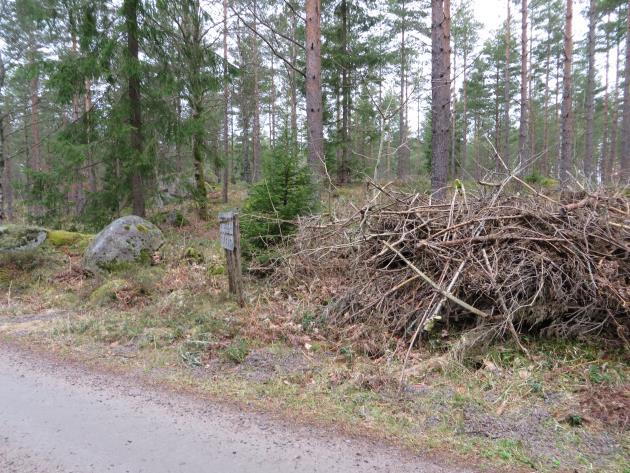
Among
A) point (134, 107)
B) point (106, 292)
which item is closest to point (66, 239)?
point (134, 107)

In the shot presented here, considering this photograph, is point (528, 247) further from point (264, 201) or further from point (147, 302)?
point (147, 302)

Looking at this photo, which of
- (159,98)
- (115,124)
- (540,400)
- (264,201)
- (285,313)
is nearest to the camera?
(540,400)

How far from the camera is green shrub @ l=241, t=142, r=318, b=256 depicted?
26.2ft

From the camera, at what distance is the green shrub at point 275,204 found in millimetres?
7992

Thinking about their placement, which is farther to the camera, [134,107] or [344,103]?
[344,103]

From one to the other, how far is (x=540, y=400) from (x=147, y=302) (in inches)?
236

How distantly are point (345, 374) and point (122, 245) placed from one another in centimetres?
667

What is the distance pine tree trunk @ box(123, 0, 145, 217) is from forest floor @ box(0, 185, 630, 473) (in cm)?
544

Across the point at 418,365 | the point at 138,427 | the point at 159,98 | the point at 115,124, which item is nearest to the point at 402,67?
the point at 159,98

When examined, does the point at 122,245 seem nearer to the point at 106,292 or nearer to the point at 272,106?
the point at 106,292

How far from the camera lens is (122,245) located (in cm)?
902

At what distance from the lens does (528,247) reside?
205 inches

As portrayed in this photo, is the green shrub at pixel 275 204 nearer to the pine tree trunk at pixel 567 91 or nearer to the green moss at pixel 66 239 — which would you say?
the green moss at pixel 66 239

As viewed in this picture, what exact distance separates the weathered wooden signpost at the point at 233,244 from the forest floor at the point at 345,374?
0.34m
